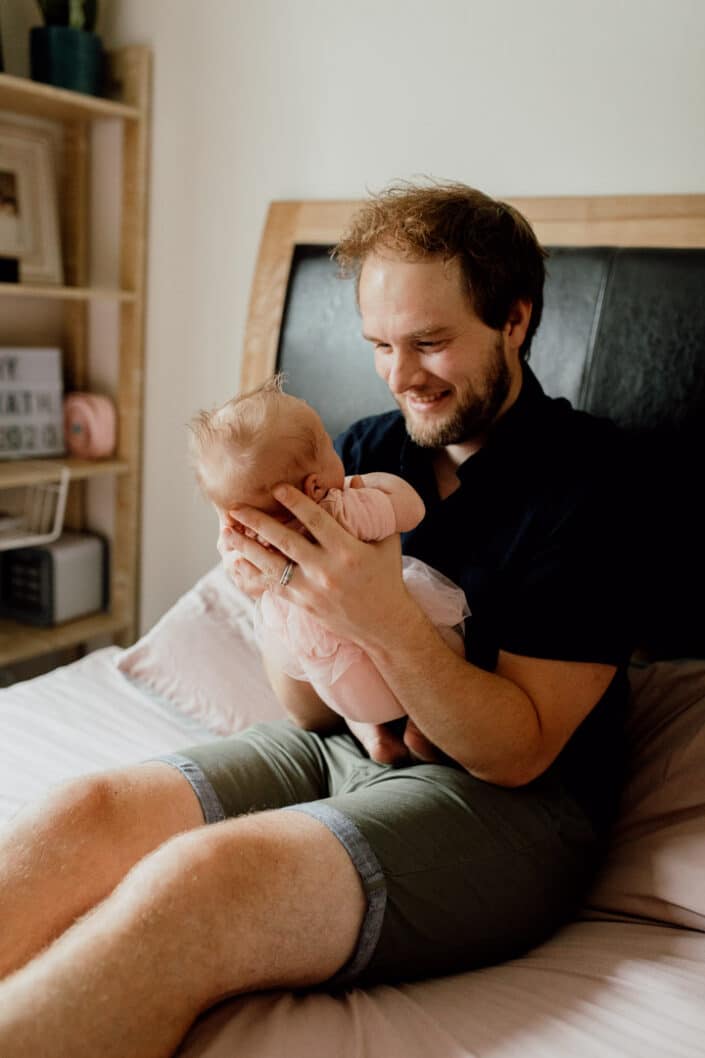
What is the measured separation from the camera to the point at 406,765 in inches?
50.4

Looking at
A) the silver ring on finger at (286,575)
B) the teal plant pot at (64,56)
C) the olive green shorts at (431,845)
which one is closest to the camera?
the olive green shorts at (431,845)

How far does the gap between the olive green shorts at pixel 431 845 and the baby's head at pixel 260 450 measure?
37cm

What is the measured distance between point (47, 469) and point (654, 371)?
1.63 m

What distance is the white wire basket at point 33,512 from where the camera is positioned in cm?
262

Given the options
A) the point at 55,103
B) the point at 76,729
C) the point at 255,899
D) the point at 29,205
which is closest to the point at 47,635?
the point at 76,729

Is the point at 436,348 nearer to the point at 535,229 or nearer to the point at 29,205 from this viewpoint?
the point at 535,229

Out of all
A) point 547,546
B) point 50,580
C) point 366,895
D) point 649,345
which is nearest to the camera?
point 366,895

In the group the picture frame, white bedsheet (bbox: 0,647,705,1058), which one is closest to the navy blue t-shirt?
white bedsheet (bbox: 0,647,705,1058)

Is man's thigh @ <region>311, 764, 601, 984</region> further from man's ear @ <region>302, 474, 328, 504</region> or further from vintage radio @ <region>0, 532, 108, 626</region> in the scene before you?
vintage radio @ <region>0, 532, 108, 626</region>

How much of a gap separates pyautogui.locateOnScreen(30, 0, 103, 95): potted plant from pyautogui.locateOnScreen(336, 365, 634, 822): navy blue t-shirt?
1656 mm

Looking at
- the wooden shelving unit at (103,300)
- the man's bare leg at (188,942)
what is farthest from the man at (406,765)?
the wooden shelving unit at (103,300)

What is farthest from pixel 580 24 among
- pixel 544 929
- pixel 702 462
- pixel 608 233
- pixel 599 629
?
pixel 544 929

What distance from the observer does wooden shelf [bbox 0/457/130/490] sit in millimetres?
2436

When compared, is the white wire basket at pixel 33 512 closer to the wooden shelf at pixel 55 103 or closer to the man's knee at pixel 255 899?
the wooden shelf at pixel 55 103
